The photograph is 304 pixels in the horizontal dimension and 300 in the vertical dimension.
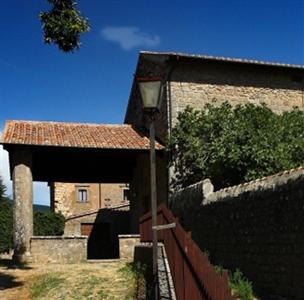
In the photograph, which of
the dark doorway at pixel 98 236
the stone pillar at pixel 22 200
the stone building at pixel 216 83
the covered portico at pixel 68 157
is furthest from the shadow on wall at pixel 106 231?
the stone pillar at pixel 22 200

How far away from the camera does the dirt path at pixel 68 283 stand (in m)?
9.90

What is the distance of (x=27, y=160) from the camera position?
17.2m

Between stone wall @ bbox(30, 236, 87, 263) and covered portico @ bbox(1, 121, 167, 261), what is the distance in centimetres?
33

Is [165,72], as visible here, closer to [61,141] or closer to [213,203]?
[61,141]

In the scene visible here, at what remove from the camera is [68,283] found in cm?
1089

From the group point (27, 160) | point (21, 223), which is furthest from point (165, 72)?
point (21, 223)

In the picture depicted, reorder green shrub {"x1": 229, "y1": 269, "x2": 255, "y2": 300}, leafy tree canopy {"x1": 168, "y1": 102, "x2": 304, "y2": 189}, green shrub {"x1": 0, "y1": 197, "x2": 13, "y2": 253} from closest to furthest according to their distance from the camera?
green shrub {"x1": 229, "y1": 269, "x2": 255, "y2": 300}, leafy tree canopy {"x1": 168, "y1": 102, "x2": 304, "y2": 189}, green shrub {"x1": 0, "y1": 197, "x2": 13, "y2": 253}

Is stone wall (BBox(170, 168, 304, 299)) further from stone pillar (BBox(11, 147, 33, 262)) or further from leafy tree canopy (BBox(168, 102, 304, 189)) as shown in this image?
stone pillar (BBox(11, 147, 33, 262))

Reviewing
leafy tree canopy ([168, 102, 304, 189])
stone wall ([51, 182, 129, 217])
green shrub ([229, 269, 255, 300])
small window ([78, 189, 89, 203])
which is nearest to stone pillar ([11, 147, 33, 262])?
leafy tree canopy ([168, 102, 304, 189])

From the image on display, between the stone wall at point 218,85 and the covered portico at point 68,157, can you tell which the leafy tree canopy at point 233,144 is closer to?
the stone wall at point 218,85

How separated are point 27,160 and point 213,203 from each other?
8329mm

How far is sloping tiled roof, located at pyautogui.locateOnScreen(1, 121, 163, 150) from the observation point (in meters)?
17.3

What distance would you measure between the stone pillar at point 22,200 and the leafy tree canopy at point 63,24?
870 cm

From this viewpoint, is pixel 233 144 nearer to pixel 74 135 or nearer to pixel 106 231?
pixel 74 135
